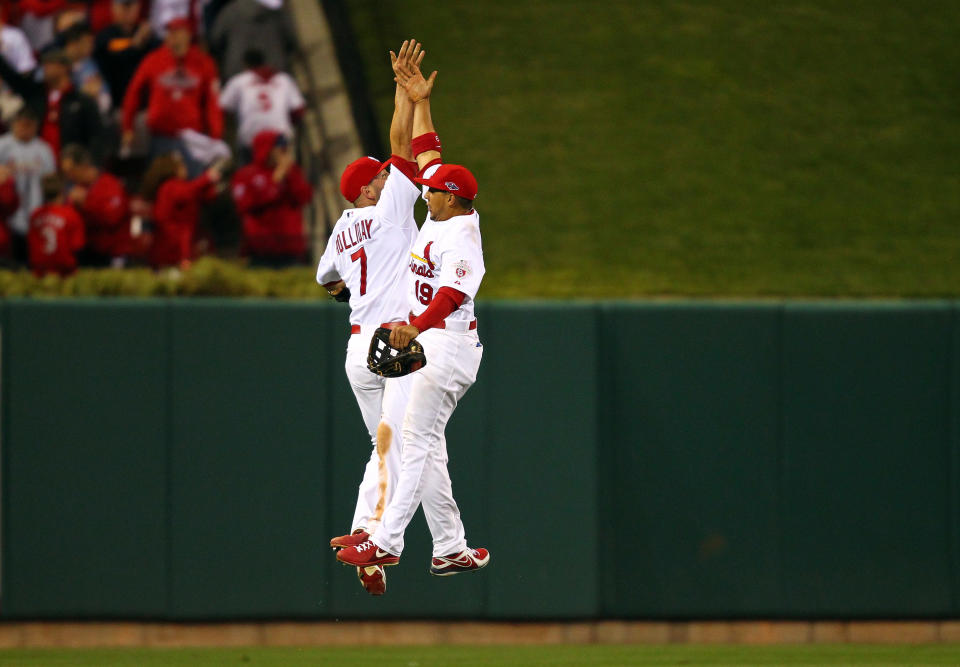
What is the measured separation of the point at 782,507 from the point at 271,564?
11.1ft

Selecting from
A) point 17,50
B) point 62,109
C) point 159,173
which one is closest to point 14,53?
point 17,50

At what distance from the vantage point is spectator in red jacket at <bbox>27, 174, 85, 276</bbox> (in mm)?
10078

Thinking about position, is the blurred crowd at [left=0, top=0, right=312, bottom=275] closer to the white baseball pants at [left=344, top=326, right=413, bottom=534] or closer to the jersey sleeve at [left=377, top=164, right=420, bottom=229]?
the jersey sleeve at [left=377, top=164, right=420, bottom=229]

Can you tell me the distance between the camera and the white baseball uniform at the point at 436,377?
4.51 meters

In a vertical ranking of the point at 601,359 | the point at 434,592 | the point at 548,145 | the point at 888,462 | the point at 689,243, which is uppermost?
the point at 548,145

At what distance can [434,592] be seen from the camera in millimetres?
9758

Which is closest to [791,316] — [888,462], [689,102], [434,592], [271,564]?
[888,462]

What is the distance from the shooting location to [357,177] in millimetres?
4684

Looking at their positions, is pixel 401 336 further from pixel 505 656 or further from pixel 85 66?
pixel 85 66

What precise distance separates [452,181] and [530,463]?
530 cm

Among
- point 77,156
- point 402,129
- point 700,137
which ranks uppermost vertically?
point 700,137

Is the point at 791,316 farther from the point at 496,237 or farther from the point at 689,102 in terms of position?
the point at 689,102

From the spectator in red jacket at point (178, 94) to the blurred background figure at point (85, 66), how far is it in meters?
0.56

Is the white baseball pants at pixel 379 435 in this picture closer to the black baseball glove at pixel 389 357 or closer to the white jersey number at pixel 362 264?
the white jersey number at pixel 362 264
